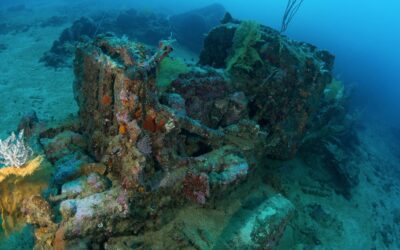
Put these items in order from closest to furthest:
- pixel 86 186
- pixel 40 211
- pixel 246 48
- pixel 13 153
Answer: pixel 40 211
pixel 86 186
pixel 13 153
pixel 246 48

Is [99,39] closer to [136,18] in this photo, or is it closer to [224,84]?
[224,84]

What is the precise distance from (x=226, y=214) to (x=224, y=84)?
2772 millimetres

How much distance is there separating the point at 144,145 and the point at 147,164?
277 mm

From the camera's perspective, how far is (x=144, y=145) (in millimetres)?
4328

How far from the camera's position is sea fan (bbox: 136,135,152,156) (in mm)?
4305

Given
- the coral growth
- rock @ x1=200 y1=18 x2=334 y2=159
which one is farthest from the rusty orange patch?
the coral growth

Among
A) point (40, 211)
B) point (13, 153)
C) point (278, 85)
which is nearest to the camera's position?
point (40, 211)

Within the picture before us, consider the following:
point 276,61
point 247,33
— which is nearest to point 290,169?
point 276,61

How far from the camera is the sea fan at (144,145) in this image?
4305 mm

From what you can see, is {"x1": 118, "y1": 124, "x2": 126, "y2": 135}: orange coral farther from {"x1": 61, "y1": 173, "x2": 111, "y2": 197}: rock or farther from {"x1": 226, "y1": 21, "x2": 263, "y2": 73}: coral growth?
{"x1": 226, "y1": 21, "x2": 263, "y2": 73}: coral growth

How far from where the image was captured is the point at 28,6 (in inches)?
1228

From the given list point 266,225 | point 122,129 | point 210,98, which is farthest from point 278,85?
point 122,129

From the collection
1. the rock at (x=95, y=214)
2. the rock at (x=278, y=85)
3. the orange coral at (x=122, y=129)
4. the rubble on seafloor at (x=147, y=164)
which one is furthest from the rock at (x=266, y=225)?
the orange coral at (x=122, y=129)

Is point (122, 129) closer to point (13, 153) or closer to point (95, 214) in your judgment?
point (95, 214)
